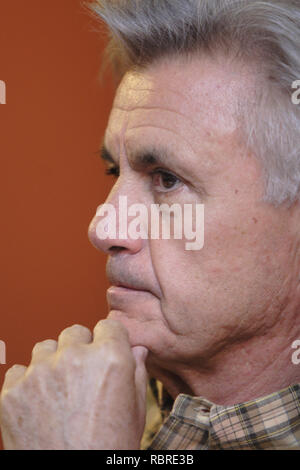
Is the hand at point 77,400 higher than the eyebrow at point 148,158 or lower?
lower

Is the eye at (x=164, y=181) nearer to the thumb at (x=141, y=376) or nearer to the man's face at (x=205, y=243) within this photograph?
the man's face at (x=205, y=243)

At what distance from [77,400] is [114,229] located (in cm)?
38

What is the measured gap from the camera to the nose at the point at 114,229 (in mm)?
1244

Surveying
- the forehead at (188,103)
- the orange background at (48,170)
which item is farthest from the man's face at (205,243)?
the orange background at (48,170)

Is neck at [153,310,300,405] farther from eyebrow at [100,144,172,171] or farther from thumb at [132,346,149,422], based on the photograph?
eyebrow at [100,144,172,171]

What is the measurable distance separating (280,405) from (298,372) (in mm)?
113

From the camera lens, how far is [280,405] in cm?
121

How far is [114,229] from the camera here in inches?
49.4

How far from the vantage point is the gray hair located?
120 cm

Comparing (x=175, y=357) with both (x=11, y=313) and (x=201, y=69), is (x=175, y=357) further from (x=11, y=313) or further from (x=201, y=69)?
(x=11, y=313)

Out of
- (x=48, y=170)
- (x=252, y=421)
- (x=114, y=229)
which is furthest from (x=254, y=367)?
(x=48, y=170)

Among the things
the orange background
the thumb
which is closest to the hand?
the thumb
